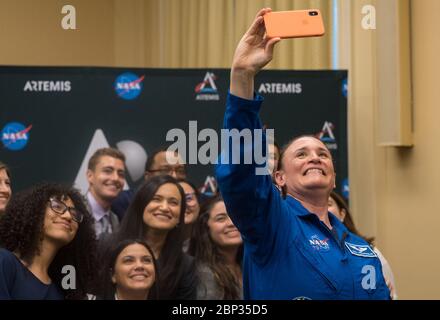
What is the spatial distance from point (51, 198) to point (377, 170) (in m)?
2.04

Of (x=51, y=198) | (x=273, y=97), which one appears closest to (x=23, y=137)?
(x=51, y=198)

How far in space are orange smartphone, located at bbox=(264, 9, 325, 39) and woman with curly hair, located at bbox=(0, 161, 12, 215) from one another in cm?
253

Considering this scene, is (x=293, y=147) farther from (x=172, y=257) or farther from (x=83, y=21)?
(x=83, y=21)

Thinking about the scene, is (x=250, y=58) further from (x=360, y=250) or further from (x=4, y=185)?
(x=4, y=185)

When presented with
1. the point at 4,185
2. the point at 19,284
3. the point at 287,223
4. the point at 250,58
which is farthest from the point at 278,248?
the point at 4,185

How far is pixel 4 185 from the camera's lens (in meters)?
4.53

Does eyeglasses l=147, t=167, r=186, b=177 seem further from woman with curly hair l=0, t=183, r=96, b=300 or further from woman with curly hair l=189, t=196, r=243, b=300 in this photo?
woman with curly hair l=0, t=183, r=96, b=300

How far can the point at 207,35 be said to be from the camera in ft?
20.9

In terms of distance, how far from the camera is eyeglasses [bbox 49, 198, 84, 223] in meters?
4.43

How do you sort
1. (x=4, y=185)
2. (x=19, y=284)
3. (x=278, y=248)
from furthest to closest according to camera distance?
1. (x=4, y=185)
2. (x=19, y=284)
3. (x=278, y=248)

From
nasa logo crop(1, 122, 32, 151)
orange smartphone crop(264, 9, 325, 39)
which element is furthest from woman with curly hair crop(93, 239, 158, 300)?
orange smartphone crop(264, 9, 325, 39)

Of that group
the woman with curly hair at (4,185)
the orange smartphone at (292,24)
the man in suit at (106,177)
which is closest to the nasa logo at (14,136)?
the woman with curly hair at (4,185)

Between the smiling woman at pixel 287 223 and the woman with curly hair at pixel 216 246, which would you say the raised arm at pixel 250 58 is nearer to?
the smiling woman at pixel 287 223

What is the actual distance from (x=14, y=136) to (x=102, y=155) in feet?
1.57
